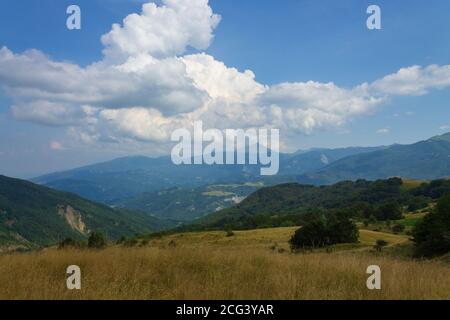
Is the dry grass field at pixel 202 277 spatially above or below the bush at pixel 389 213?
above

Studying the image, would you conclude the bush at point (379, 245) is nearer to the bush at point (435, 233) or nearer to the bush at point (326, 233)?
the bush at point (435, 233)

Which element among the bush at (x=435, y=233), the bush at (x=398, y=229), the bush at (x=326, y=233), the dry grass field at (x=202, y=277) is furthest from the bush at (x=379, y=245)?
the bush at (x=398, y=229)

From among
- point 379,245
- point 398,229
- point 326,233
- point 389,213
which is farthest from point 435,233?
point 389,213

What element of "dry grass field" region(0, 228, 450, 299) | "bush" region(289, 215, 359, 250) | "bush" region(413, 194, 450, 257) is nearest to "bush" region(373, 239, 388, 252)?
"bush" region(413, 194, 450, 257)

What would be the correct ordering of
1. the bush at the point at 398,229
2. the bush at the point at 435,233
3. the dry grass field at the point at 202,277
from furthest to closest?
1. the bush at the point at 398,229
2. the bush at the point at 435,233
3. the dry grass field at the point at 202,277

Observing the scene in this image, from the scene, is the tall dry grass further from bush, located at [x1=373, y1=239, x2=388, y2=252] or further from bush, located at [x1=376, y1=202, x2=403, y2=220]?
bush, located at [x1=376, y1=202, x2=403, y2=220]
